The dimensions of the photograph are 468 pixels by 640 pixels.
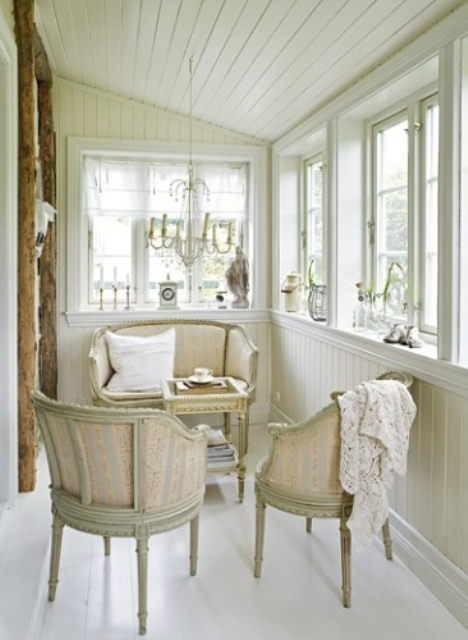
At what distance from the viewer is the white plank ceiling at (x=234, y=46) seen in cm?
261

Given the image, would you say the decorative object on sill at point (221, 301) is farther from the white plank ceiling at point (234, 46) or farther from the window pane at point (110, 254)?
the white plank ceiling at point (234, 46)

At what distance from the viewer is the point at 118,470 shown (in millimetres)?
2133

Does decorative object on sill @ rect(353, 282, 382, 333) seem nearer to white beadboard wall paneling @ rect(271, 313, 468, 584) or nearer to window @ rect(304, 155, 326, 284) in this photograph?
white beadboard wall paneling @ rect(271, 313, 468, 584)

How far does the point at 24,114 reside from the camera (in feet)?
10.1

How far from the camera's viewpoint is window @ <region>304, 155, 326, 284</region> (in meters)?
4.36

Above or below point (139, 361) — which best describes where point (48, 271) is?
above

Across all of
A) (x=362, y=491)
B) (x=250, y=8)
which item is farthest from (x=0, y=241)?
(x=362, y=491)

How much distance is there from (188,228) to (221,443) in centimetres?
211

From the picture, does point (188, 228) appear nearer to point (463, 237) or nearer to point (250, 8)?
point (250, 8)

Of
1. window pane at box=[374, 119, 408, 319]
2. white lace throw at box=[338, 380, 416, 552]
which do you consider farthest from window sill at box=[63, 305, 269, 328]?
white lace throw at box=[338, 380, 416, 552]

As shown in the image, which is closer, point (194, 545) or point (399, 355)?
point (194, 545)

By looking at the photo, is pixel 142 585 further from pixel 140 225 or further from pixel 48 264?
pixel 140 225

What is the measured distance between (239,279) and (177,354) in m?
0.86

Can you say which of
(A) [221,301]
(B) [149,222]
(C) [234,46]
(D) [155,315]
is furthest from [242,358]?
(C) [234,46]
